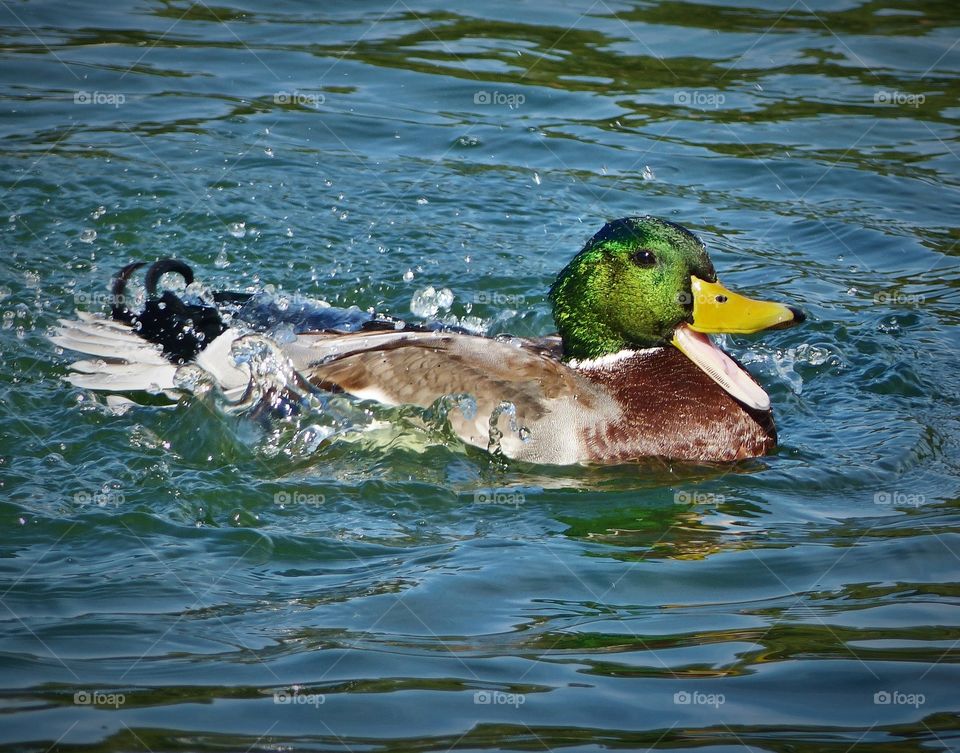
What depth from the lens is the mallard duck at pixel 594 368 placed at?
6.28m

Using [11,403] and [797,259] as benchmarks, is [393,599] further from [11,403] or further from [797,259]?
[797,259]

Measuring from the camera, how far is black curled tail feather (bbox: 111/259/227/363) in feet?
22.8

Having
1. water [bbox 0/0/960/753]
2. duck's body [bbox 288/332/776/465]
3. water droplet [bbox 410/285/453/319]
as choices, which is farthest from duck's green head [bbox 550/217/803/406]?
water droplet [bbox 410/285/453/319]

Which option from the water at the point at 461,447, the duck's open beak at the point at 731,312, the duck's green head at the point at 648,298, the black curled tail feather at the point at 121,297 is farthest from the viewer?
the black curled tail feather at the point at 121,297

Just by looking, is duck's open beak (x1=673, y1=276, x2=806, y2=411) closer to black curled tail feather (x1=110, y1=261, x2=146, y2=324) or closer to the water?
the water

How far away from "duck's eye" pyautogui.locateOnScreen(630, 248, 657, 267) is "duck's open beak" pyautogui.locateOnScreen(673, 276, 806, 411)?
22 centimetres

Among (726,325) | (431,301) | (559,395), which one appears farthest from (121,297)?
(726,325)

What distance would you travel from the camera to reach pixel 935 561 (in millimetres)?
5355

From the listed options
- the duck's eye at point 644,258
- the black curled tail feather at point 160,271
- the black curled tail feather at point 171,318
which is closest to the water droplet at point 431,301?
the black curled tail feather at point 171,318

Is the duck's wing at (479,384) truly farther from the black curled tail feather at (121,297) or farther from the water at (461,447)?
the black curled tail feather at (121,297)

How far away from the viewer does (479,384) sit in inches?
248

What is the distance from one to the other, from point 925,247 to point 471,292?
128 inches

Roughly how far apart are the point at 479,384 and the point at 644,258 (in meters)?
1.06

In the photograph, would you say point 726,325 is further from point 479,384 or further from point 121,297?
point 121,297
